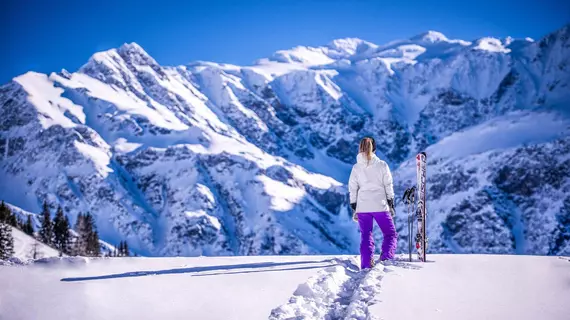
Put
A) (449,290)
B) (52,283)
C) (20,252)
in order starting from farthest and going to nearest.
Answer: (20,252) → (52,283) → (449,290)

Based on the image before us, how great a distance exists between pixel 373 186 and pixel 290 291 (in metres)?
3.93

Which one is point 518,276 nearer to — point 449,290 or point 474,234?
point 449,290

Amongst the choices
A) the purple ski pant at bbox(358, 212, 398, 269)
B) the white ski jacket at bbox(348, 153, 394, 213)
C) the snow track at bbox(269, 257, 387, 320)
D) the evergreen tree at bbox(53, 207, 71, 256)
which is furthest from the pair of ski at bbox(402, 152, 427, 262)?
the evergreen tree at bbox(53, 207, 71, 256)

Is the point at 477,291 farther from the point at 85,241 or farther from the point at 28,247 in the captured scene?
the point at 85,241

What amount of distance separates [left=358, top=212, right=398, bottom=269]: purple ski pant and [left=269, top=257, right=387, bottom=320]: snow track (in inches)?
32.4

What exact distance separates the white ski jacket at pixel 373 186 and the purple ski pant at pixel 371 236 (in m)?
0.17

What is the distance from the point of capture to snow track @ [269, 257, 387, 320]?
5625 mm

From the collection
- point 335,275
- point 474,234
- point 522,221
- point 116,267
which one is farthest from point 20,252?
point 522,221

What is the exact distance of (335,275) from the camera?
25.9 feet

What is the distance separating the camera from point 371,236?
9750mm

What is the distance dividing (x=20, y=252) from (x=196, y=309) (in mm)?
80208

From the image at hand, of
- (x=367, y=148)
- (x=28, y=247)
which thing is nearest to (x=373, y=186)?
(x=367, y=148)

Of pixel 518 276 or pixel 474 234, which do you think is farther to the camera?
pixel 474 234

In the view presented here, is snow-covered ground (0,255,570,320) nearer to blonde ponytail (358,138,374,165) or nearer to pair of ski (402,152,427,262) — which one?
pair of ski (402,152,427,262)
